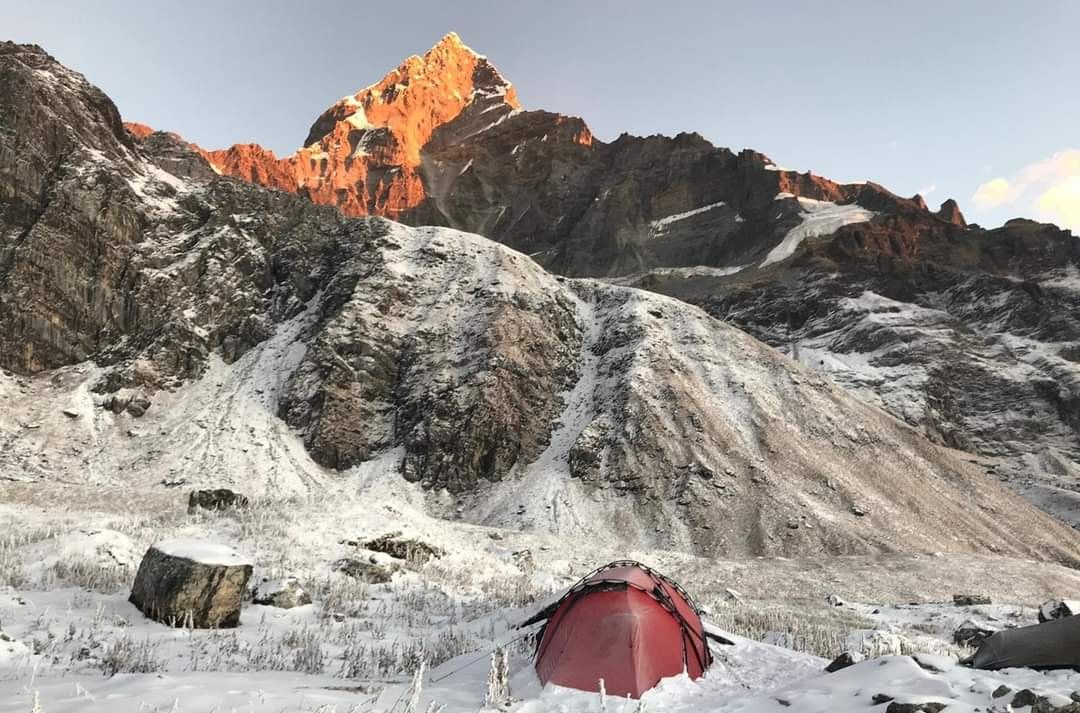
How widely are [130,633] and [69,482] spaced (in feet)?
104

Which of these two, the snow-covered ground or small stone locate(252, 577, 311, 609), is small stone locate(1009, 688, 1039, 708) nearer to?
the snow-covered ground

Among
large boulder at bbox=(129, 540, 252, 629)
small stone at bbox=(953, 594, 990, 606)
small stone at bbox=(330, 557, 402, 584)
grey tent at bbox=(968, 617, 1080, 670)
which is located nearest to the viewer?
grey tent at bbox=(968, 617, 1080, 670)

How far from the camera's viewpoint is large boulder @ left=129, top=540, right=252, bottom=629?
9.95 metres

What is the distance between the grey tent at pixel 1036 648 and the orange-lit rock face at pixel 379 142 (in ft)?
493

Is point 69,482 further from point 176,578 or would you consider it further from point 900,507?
point 900,507

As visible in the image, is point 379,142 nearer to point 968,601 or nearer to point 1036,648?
point 968,601

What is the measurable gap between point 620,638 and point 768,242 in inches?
4787

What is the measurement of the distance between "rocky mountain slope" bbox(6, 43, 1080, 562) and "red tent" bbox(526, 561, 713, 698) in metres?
23.7

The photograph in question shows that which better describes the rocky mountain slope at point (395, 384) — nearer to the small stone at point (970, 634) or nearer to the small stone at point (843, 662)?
the small stone at point (970, 634)

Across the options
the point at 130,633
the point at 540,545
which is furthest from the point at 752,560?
the point at 130,633

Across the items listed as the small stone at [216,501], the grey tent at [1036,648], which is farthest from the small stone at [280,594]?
the small stone at [216,501]

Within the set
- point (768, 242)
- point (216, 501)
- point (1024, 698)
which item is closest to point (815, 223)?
point (768, 242)

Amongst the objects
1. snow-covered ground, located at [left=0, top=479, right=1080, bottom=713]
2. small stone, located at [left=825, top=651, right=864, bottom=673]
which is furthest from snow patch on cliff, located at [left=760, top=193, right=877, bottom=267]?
small stone, located at [left=825, top=651, right=864, bottom=673]

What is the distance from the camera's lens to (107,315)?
44406 mm
